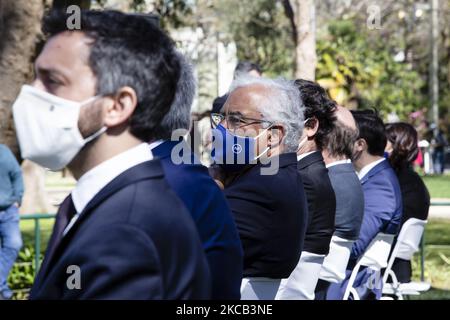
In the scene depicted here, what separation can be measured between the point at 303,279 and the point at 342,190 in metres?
1.02

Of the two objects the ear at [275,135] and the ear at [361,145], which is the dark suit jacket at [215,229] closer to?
the ear at [275,135]

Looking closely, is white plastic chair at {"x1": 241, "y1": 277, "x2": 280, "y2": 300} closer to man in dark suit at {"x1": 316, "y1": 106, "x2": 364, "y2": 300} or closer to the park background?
the park background

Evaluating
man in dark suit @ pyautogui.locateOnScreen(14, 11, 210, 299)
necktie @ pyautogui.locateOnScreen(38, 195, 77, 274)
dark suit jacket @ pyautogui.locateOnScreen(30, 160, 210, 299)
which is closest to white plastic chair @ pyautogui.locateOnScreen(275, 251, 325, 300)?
necktie @ pyautogui.locateOnScreen(38, 195, 77, 274)

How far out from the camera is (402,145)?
7.85 metres

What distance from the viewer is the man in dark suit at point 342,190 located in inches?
231

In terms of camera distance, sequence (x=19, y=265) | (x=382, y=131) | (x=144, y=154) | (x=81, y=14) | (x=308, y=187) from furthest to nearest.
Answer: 1. (x=19, y=265)
2. (x=382, y=131)
3. (x=308, y=187)
4. (x=81, y=14)
5. (x=144, y=154)

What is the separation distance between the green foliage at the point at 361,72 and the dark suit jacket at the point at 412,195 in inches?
658

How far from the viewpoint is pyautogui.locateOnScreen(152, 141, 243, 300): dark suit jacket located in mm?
2922

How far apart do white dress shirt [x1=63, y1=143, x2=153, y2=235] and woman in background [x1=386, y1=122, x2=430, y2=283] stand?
5464 mm

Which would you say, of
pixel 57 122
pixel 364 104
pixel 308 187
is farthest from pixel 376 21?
pixel 364 104
